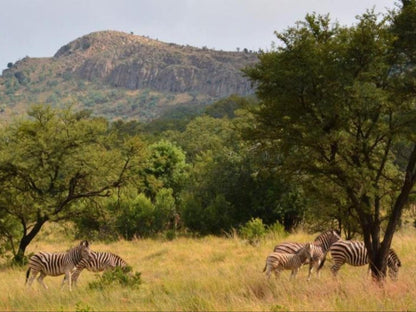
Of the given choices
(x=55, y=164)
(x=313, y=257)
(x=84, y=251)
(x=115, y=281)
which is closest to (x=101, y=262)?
(x=84, y=251)

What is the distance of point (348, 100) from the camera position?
32.2 feet

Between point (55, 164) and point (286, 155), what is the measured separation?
464 inches

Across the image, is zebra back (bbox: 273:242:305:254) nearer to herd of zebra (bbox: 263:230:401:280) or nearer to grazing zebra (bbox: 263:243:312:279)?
herd of zebra (bbox: 263:230:401:280)

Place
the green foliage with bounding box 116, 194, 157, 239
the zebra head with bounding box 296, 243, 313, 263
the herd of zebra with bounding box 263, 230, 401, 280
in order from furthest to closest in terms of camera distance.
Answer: the green foliage with bounding box 116, 194, 157, 239, the zebra head with bounding box 296, 243, 313, 263, the herd of zebra with bounding box 263, 230, 401, 280

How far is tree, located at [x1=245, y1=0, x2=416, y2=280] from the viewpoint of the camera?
995 cm

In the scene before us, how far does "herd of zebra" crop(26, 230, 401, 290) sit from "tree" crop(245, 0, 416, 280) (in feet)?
5.28

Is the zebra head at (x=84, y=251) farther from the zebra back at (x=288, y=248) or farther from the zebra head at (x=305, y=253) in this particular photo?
the zebra head at (x=305, y=253)

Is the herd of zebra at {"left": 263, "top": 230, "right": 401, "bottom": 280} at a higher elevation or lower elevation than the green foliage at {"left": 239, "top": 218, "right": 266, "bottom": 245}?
higher

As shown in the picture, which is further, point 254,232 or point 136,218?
point 136,218

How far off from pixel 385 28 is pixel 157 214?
24853 mm

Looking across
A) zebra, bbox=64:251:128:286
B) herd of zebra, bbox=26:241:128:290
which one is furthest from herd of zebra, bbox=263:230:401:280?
herd of zebra, bbox=26:241:128:290

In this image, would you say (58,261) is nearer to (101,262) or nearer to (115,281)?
(101,262)

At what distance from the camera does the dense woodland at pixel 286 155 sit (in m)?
10.1

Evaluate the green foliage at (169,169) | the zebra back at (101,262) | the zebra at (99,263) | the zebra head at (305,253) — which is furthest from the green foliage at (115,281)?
the green foliage at (169,169)
